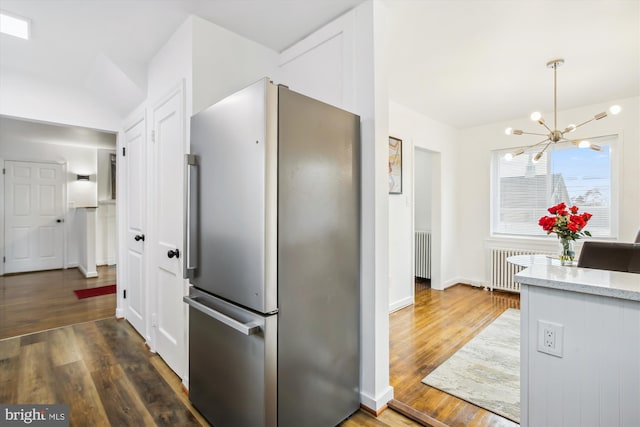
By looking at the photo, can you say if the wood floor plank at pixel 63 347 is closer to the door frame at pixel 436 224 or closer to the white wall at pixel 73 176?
the white wall at pixel 73 176

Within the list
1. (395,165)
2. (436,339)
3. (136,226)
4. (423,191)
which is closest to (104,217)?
(136,226)

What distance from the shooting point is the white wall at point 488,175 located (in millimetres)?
3641

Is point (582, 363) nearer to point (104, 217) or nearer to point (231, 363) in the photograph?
point (231, 363)

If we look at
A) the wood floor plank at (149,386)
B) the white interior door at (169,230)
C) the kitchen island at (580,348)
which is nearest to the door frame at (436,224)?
the white interior door at (169,230)

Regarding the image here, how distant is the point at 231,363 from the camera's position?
4.90ft

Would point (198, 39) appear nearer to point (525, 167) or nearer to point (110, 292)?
point (110, 292)

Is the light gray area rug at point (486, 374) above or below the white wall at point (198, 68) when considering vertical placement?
below

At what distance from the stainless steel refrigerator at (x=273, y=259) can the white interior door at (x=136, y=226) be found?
49.5 inches

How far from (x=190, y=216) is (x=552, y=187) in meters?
4.82

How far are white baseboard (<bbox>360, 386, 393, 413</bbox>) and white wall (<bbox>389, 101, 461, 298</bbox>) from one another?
6.16 feet

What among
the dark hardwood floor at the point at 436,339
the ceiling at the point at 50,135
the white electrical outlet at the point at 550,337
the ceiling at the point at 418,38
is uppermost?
the ceiling at the point at 418,38

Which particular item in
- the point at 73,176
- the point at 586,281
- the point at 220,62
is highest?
the point at 220,62

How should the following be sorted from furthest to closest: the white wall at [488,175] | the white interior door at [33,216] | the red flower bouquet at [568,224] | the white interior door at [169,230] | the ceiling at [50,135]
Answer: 1. the white interior door at [33,216]
2. the ceiling at [50,135]
3. the white wall at [488,175]
4. the red flower bouquet at [568,224]
5. the white interior door at [169,230]

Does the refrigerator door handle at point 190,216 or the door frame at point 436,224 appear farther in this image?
the door frame at point 436,224
